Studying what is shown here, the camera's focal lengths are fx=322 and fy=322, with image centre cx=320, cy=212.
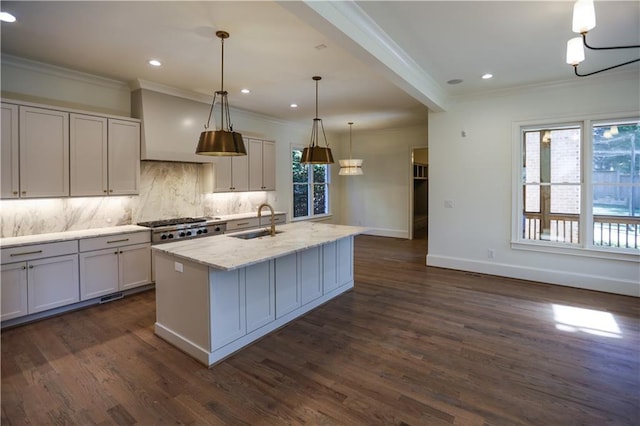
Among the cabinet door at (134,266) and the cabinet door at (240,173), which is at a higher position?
the cabinet door at (240,173)

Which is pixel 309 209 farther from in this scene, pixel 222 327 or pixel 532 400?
pixel 532 400

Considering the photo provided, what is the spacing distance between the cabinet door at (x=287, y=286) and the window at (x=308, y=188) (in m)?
4.30

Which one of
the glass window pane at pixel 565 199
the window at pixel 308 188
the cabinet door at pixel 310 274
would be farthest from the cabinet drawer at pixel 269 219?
the glass window pane at pixel 565 199

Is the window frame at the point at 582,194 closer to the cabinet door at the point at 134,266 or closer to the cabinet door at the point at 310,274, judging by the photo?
the cabinet door at the point at 310,274

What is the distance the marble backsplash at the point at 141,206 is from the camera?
148 inches

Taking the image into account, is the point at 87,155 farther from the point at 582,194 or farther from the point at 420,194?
the point at 420,194

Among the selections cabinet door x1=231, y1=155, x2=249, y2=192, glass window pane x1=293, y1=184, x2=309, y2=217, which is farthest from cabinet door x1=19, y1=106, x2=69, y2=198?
glass window pane x1=293, y1=184, x2=309, y2=217

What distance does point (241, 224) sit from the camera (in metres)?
5.62

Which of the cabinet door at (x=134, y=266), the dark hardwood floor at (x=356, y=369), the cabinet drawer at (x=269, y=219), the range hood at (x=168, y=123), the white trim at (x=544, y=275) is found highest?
the range hood at (x=168, y=123)

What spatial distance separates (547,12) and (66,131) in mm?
5023

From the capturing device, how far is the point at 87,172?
3980 mm

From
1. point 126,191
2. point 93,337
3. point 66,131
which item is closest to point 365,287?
point 93,337

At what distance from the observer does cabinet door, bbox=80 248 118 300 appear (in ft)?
12.3

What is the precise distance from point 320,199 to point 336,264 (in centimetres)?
472
